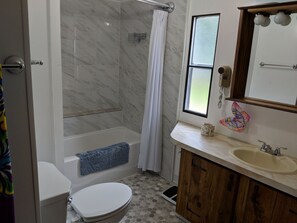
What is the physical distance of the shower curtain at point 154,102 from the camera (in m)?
2.59

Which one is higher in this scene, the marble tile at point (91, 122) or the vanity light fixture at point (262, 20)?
the vanity light fixture at point (262, 20)

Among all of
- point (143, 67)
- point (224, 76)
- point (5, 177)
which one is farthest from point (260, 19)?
point (5, 177)

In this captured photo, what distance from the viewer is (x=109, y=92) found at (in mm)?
3535

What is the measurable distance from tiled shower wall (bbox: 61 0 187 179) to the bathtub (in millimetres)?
106

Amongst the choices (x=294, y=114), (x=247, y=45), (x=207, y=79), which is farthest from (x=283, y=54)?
(x=207, y=79)

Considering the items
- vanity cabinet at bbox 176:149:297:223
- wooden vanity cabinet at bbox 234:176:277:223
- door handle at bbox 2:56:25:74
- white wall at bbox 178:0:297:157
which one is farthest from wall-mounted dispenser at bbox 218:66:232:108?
door handle at bbox 2:56:25:74

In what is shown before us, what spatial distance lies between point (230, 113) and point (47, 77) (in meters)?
1.69

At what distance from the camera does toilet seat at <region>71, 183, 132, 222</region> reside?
1617mm

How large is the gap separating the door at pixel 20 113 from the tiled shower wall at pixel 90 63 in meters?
2.17

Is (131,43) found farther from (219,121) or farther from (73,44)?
(219,121)

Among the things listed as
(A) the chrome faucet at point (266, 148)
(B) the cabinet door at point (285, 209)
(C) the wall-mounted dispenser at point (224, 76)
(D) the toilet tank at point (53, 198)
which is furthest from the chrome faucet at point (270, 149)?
(D) the toilet tank at point (53, 198)

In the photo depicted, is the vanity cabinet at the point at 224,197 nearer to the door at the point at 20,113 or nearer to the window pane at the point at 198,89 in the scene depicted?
the window pane at the point at 198,89

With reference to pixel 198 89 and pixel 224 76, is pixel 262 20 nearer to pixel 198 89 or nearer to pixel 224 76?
pixel 224 76

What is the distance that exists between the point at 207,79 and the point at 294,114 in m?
0.90
